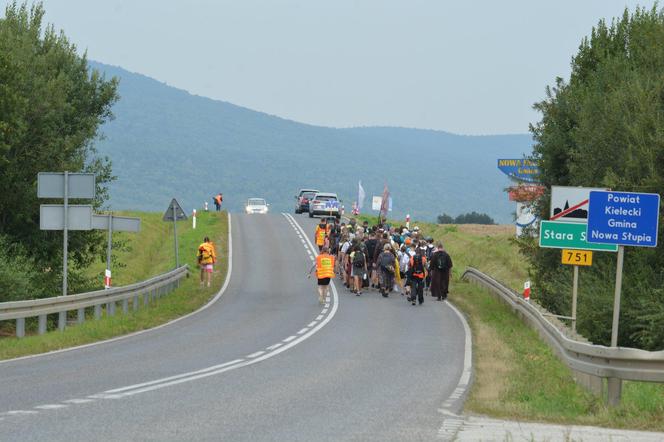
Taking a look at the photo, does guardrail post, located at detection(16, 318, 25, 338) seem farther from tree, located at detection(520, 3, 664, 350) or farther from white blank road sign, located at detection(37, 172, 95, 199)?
tree, located at detection(520, 3, 664, 350)

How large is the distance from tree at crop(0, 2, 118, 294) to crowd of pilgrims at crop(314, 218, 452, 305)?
8042 mm

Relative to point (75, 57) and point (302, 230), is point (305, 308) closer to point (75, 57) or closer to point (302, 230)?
point (75, 57)

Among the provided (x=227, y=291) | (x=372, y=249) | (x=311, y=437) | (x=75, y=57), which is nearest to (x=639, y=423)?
(x=311, y=437)

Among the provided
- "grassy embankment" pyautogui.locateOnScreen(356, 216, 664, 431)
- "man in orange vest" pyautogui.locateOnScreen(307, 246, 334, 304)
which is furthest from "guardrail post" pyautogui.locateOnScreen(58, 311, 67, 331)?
"man in orange vest" pyautogui.locateOnScreen(307, 246, 334, 304)

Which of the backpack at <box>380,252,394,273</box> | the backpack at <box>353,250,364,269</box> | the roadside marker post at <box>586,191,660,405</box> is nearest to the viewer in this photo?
the roadside marker post at <box>586,191,660,405</box>

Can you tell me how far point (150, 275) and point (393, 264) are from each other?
51.1ft

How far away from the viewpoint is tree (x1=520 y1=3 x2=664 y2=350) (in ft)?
85.4

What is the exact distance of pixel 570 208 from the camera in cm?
2314

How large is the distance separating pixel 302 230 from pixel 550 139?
92.4 ft

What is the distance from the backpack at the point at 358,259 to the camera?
113ft

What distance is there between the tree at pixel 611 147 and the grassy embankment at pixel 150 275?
9.82 m

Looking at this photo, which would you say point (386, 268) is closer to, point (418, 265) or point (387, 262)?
point (387, 262)

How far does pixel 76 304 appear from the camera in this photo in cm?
2370

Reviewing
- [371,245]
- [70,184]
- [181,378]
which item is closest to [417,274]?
[371,245]
